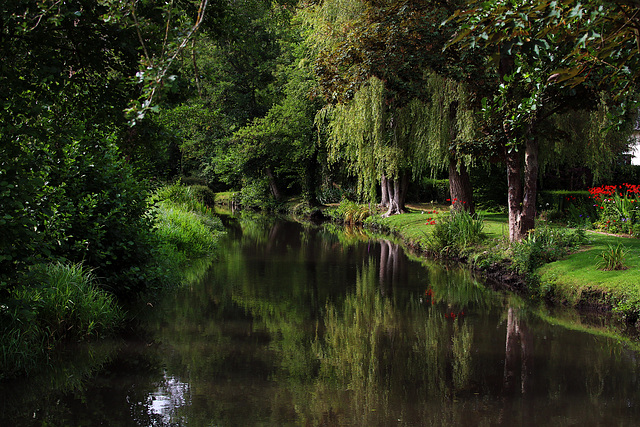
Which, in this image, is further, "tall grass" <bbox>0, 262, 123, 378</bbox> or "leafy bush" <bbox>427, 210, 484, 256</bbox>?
"leafy bush" <bbox>427, 210, 484, 256</bbox>

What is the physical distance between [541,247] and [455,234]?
3530 mm

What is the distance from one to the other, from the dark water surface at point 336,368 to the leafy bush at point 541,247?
2.75 ft

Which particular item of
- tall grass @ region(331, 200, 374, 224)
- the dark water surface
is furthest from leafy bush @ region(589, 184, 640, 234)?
tall grass @ region(331, 200, 374, 224)

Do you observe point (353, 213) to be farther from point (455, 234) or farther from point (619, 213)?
point (619, 213)

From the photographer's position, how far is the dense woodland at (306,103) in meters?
4.49

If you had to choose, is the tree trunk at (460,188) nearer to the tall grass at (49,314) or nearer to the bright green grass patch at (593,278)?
the bright green grass patch at (593,278)

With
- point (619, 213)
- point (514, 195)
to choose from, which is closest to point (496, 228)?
point (619, 213)

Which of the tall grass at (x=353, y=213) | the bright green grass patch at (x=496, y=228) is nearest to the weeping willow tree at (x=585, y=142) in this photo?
the bright green grass patch at (x=496, y=228)

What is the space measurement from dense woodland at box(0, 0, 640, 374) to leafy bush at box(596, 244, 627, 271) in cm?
216

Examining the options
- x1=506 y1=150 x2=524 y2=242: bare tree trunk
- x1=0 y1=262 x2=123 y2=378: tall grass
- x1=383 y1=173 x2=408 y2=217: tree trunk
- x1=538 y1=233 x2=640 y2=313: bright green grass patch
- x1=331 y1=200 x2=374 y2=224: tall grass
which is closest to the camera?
x1=0 y1=262 x2=123 y2=378: tall grass

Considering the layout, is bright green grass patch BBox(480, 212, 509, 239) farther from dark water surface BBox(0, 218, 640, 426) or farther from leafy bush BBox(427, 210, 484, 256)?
dark water surface BBox(0, 218, 640, 426)

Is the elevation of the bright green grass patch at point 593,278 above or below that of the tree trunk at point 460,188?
below

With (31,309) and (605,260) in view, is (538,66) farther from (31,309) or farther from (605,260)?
(31,309)

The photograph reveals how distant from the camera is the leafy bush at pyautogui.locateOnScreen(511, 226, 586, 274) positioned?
1023 cm
